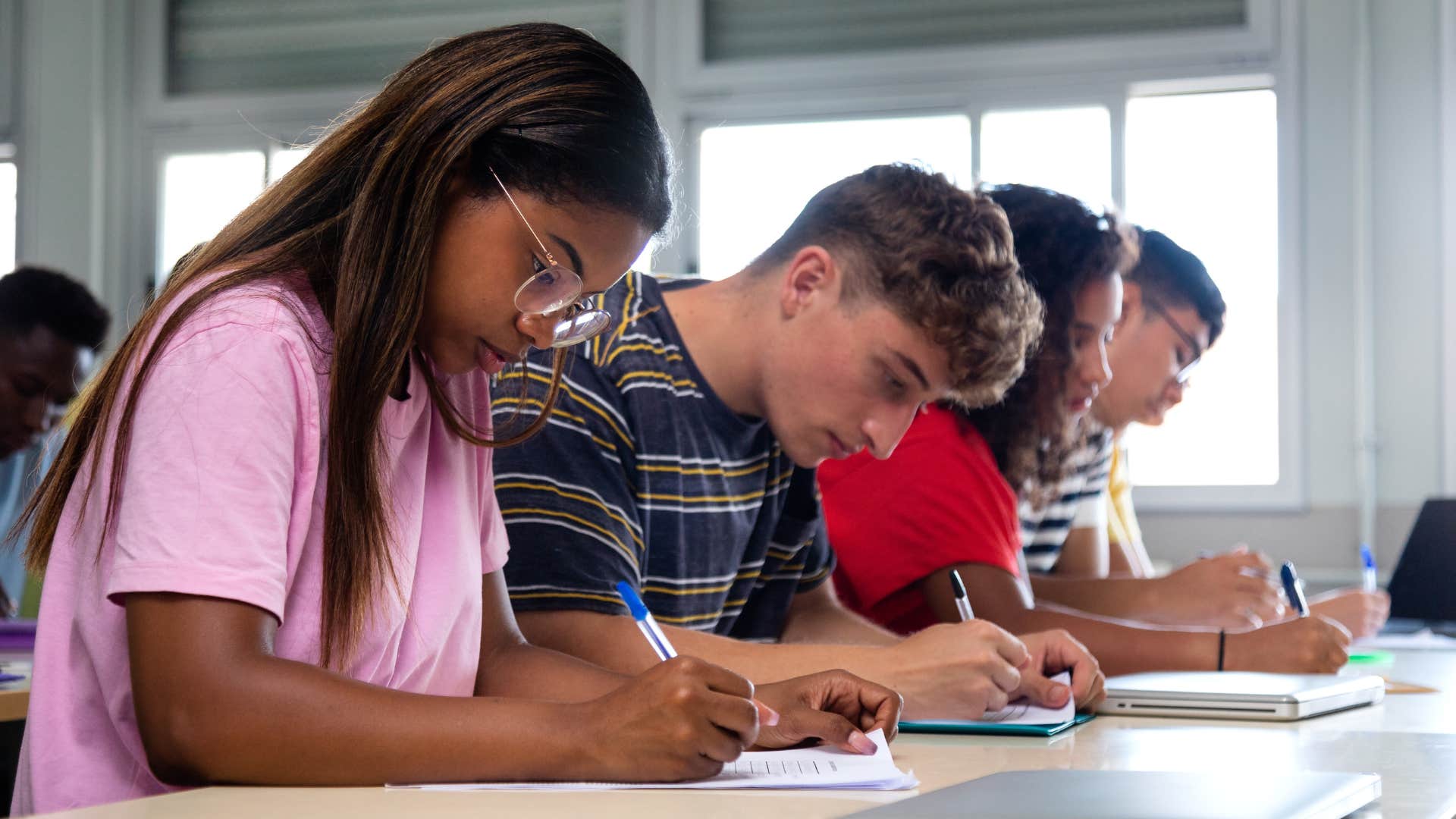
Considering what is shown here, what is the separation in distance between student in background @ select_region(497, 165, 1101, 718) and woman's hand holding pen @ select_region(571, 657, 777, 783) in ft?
1.55

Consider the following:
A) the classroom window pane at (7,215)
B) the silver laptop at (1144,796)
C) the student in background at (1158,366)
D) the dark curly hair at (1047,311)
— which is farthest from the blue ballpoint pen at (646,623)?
the classroom window pane at (7,215)

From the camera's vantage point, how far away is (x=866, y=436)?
1671mm

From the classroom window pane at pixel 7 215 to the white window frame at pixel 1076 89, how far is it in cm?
222

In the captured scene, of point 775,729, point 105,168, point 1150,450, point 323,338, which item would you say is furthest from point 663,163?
point 105,168

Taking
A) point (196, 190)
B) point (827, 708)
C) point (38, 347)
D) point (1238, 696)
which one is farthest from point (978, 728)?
point (196, 190)

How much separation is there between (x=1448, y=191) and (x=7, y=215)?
4390 millimetres

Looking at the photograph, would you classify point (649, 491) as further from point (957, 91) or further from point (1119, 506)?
point (957, 91)

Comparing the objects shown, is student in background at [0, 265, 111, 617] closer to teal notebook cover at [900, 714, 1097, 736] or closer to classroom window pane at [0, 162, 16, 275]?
classroom window pane at [0, 162, 16, 275]

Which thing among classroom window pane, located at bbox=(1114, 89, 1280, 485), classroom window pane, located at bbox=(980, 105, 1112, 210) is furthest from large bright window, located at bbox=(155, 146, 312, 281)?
classroom window pane, located at bbox=(1114, 89, 1280, 485)

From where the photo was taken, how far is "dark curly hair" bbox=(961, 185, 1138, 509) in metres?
2.07

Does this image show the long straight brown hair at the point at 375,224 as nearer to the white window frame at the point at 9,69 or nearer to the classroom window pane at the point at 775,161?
the classroom window pane at the point at 775,161

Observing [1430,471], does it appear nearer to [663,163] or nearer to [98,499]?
[663,163]

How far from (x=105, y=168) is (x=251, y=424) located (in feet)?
14.4

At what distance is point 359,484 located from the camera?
104cm
